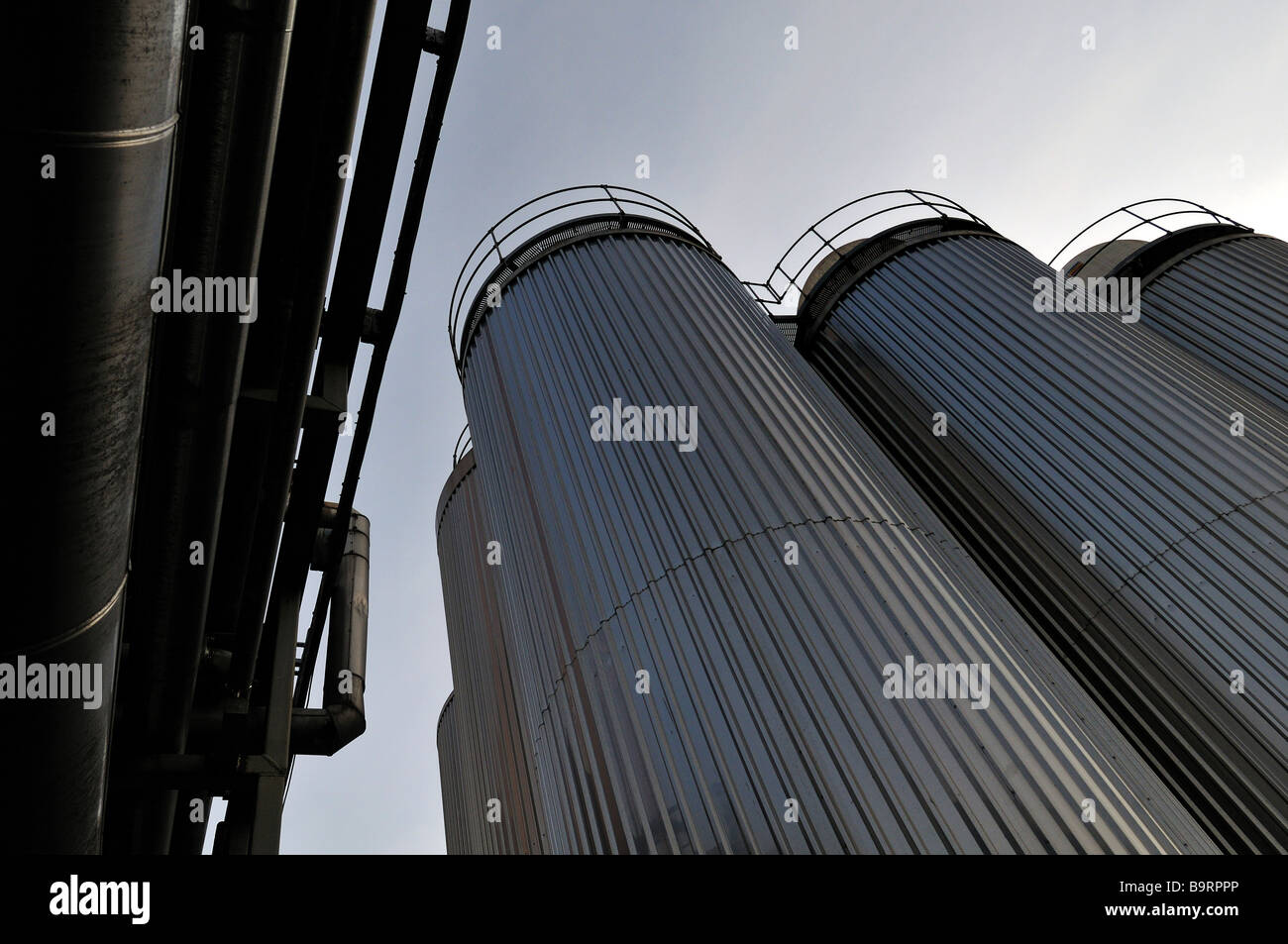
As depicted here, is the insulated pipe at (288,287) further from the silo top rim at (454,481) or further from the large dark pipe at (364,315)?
the silo top rim at (454,481)

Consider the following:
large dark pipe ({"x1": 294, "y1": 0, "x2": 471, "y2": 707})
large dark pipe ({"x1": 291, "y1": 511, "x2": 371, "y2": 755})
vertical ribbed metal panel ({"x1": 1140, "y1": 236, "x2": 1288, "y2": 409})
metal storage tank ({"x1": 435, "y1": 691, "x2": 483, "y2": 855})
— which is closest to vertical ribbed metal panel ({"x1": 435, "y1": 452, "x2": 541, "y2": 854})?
metal storage tank ({"x1": 435, "y1": 691, "x2": 483, "y2": 855})

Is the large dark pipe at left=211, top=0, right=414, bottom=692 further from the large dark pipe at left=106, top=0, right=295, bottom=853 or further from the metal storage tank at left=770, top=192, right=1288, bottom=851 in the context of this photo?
the metal storage tank at left=770, top=192, right=1288, bottom=851

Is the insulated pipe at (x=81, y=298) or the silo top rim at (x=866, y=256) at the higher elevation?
the silo top rim at (x=866, y=256)

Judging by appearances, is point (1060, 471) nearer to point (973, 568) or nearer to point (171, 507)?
point (973, 568)

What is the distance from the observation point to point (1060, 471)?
8.48m

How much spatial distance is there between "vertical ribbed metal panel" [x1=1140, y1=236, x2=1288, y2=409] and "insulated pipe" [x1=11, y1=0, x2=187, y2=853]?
491 inches

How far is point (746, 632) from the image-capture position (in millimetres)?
5309

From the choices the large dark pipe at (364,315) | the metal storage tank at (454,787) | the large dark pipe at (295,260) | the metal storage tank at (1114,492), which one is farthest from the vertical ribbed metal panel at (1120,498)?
the metal storage tank at (454,787)

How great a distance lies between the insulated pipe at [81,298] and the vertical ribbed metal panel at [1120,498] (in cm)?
774

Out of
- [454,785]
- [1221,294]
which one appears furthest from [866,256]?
[454,785]

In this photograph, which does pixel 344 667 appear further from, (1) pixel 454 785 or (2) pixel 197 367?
(1) pixel 454 785

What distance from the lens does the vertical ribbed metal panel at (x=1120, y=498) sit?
257 inches
